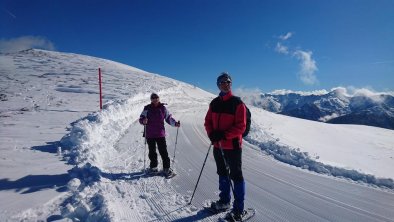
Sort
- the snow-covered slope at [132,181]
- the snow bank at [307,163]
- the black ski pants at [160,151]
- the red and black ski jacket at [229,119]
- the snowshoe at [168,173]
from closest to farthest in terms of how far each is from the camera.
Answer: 1. the red and black ski jacket at [229,119]
2. the snow-covered slope at [132,181]
3. the snowshoe at [168,173]
4. the snow bank at [307,163]
5. the black ski pants at [160,151]

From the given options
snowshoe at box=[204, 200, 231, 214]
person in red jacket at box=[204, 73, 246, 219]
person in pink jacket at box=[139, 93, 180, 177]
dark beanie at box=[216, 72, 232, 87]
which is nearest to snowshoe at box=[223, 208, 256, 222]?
person in red jacket at box=[204, 73, 246, 219]

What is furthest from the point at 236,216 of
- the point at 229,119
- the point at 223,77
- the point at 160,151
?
the point at 160,151

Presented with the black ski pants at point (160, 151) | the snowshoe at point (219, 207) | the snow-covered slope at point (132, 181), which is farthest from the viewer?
the black ski pants at point (160, 151)

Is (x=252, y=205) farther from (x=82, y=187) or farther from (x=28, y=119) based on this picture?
(x=28, y=119)

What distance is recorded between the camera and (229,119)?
555 cm

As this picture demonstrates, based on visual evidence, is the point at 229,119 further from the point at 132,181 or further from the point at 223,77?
the point at 132,181

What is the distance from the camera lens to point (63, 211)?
5.34m

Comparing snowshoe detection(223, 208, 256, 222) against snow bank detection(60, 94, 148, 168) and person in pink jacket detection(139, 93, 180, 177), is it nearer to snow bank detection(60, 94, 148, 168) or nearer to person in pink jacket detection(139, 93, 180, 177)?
person in pink jacket detection(139, 93, 180, 177)

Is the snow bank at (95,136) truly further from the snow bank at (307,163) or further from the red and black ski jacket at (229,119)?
the snow bank at (307,163)

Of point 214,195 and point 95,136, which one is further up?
point 95,136

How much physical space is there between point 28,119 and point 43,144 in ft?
16.8

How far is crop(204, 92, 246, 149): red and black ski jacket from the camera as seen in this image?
5.43 meters

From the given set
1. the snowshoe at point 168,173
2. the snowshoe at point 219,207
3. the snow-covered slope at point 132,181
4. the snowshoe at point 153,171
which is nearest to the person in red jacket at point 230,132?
the snowshoe at point 219,207

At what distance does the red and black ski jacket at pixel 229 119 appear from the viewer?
543cm
